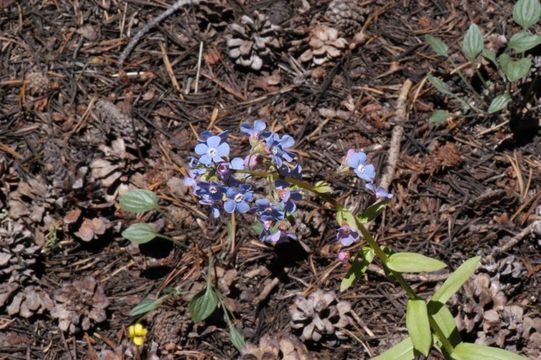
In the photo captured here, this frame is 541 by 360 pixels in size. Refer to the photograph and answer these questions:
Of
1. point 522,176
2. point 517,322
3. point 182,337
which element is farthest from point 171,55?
point 517,322

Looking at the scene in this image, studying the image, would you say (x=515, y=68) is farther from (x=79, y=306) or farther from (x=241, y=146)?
(x=79, y=306)

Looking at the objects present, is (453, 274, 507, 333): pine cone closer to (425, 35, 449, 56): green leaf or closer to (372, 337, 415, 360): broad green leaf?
(372, 337, 415, 360): broad green leaf

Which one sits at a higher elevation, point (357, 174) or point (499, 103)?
point (357, 174)

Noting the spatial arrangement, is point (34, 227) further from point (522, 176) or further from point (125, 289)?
point (522, 176)

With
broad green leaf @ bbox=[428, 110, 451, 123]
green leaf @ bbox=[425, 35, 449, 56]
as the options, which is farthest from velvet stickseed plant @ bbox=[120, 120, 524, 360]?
green leaf @ bbox=[425, 35, 449, 56]

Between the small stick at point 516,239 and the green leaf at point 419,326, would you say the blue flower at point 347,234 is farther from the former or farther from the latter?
the small stick at point 516,239

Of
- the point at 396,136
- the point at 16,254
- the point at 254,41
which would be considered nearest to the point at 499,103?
the point at 396,136
